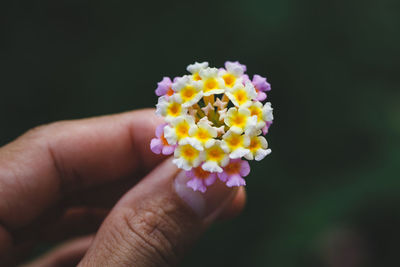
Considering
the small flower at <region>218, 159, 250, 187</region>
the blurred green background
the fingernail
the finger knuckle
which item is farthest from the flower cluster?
the blurred green background

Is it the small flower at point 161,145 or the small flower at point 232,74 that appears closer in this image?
the small flower at point 161,145

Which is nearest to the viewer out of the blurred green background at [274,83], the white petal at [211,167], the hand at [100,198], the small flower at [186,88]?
the white petal at [211,167]

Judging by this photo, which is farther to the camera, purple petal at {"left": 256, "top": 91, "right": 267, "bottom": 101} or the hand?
the hand

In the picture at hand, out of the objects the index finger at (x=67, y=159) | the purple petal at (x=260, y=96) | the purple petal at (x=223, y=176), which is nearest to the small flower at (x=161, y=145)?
the purple petal at (x=223, y=176)

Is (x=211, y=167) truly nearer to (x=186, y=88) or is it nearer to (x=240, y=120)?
(x=240, y=120)

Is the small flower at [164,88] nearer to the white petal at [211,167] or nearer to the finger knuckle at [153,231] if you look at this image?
the white petal at [211,167]

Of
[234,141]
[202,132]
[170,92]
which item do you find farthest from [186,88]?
[234,141]

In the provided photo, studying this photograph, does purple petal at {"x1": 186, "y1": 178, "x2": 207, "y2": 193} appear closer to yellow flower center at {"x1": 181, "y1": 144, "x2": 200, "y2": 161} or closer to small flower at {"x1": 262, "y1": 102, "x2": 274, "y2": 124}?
yellow flower center at {"x1": 181, "y1": 144, "x2": 200, "y2": 161}
